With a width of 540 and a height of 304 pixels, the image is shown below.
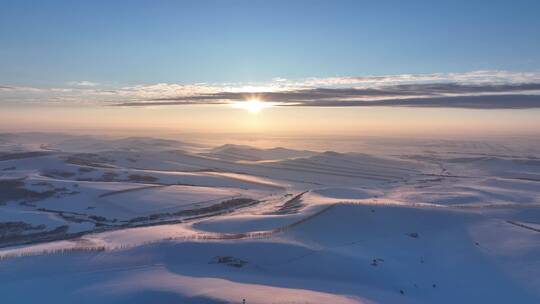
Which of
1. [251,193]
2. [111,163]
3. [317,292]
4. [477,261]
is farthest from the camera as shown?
[111,163]

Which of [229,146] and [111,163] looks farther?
[229,146]

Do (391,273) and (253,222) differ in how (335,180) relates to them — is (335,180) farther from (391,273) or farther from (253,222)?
(391,273)

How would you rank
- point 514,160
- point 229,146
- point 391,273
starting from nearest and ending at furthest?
point 391,273
point 514,160
point 229,146

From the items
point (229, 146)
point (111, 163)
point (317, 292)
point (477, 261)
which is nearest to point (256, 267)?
point (317, 292)

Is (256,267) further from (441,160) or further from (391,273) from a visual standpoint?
(441,160)

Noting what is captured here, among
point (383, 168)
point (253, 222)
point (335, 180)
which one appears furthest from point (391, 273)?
point (383, 168)

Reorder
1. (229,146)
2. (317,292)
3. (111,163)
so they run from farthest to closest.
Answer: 1. (229,146)
2. (111,163)
3. (317,292)
